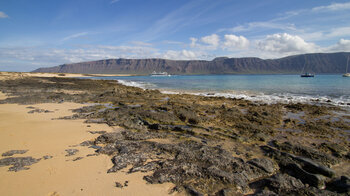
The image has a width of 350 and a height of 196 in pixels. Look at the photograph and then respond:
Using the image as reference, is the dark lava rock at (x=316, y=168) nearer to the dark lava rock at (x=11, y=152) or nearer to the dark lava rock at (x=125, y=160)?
the dark lava rock at (x=125, y=160)

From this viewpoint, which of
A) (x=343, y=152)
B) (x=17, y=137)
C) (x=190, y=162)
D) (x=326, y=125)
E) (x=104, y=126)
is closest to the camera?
(x=190, y=162)

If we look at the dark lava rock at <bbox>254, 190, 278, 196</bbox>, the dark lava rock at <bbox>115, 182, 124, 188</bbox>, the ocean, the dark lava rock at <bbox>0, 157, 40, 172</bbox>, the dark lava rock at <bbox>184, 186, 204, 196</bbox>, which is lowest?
the dark lava rock at <bbox>115, 182, 124, 188</bbox>

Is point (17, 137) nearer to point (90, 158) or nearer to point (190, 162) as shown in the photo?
point (90, 158)

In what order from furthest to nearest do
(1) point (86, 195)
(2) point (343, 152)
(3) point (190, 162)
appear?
(2) point (343, 152), (3) point (190, 162), (1) point (86, 195)

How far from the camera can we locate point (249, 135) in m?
7.52

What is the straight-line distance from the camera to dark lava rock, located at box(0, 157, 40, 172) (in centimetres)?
459

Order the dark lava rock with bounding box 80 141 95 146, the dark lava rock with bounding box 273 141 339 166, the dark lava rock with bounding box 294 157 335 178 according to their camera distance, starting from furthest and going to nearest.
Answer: the dark lava rock with bounding box 80 141 95 146
the dark lava rock with bounding box 273 141 339 166
the dark lava rock with bounding box 294 157 335 178

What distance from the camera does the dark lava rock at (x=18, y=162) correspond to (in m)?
4.59

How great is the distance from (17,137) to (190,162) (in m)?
7.34

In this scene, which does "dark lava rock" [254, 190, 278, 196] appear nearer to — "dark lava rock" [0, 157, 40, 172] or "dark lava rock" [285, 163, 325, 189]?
"dark lava rock" [285, 163, 325, 189]

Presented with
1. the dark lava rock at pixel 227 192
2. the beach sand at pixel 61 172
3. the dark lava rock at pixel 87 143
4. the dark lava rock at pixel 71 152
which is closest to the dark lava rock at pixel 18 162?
the beach sand at pixel 61 172

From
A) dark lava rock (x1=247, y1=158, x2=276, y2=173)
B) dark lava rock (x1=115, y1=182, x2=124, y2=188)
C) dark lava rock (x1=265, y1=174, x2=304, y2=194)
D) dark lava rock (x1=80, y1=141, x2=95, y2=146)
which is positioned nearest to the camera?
dark lava rock (x1=265, y1=174, x2=304, y2=194)

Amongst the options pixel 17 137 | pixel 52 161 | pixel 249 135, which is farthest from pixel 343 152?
pixel 17 137

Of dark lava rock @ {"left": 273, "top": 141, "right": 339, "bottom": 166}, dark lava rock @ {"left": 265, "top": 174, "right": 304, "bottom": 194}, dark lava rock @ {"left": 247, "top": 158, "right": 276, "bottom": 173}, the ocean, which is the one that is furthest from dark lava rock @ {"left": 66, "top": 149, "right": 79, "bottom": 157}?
the ocean
